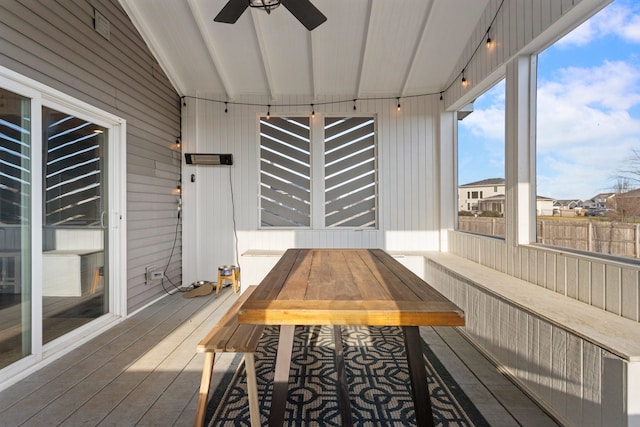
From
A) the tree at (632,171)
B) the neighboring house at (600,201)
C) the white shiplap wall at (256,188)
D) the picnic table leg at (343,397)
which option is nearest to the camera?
the picnic table leg at (343,397)

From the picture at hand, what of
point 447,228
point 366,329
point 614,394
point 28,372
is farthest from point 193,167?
point 614,394

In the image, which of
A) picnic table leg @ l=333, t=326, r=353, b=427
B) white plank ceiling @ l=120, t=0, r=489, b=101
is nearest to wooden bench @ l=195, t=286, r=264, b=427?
picnic table leg @ l=333, t=326, r=353, b=427

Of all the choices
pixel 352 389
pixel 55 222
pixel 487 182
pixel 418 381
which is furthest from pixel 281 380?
pixel 487 182

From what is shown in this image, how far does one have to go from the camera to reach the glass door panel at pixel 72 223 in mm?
2586

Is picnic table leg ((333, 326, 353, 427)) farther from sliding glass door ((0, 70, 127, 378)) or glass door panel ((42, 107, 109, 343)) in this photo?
glass door panel ((42, 107, 109, 343))

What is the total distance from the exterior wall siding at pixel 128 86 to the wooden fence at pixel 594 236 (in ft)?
13.3

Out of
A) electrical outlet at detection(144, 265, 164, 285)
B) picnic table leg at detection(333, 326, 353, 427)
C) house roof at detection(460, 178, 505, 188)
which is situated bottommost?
picnic table leg at detection(333, 326, 353, 427)

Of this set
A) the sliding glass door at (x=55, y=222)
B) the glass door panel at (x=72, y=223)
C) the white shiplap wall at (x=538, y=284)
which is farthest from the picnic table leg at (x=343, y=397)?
the glass door panel at (x=72, y=223)

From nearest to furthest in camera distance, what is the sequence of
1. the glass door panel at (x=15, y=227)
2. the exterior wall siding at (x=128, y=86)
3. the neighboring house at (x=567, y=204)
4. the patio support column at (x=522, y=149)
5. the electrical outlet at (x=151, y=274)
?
the glass door panel at (x=15, y=227)
the neighboring house at (x=567, y=204)
the exterior wall siding at (x=128, y=86)
the patio support column at (x=522, y=149)
the electrical outlet at (x=151, y=274)

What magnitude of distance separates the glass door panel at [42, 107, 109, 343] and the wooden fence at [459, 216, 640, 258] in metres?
3.97

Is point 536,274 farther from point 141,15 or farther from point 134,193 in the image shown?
point 141,15

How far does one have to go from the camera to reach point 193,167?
4777 mm

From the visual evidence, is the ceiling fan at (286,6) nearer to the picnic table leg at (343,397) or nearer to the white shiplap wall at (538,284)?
the white shiplap wall at (538,284)

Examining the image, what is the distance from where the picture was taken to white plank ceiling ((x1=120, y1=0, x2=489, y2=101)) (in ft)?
11.2
